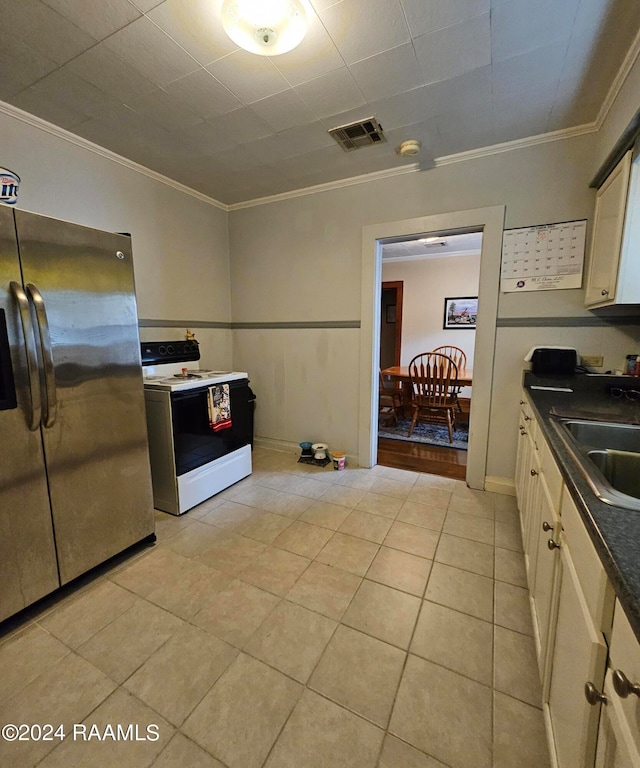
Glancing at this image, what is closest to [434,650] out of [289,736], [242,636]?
[289,736]

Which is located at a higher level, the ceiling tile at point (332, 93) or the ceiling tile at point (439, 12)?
the ceiling tile at point (332, 93)

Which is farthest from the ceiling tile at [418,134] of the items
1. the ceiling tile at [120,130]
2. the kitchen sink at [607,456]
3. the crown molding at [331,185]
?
the kitchen sink at [607,456]

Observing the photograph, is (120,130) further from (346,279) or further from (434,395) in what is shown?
(434,395)

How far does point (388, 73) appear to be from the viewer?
1.66 meters

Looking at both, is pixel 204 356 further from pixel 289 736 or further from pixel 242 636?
pixel 289 736

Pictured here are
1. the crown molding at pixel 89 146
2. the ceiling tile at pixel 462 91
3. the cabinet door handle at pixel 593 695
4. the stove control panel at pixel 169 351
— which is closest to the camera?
the cabinet door handle at pixel 593 695

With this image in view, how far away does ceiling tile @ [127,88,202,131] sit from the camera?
5.97ft

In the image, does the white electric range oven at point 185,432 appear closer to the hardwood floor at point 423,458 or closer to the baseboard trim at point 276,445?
the baseboard trim at point 276,445

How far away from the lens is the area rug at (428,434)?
12.3 ft

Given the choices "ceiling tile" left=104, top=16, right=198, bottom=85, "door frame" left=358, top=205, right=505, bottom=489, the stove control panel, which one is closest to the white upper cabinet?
"door frame" left=358, top=205, right=505, bottom=489

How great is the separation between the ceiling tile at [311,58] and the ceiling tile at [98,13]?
0.60 metres

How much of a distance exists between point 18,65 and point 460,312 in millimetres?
4981

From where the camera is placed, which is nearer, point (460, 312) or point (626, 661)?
point (626, 661)

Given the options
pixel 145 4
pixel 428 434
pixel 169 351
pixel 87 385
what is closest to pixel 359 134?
pixel 145 4
